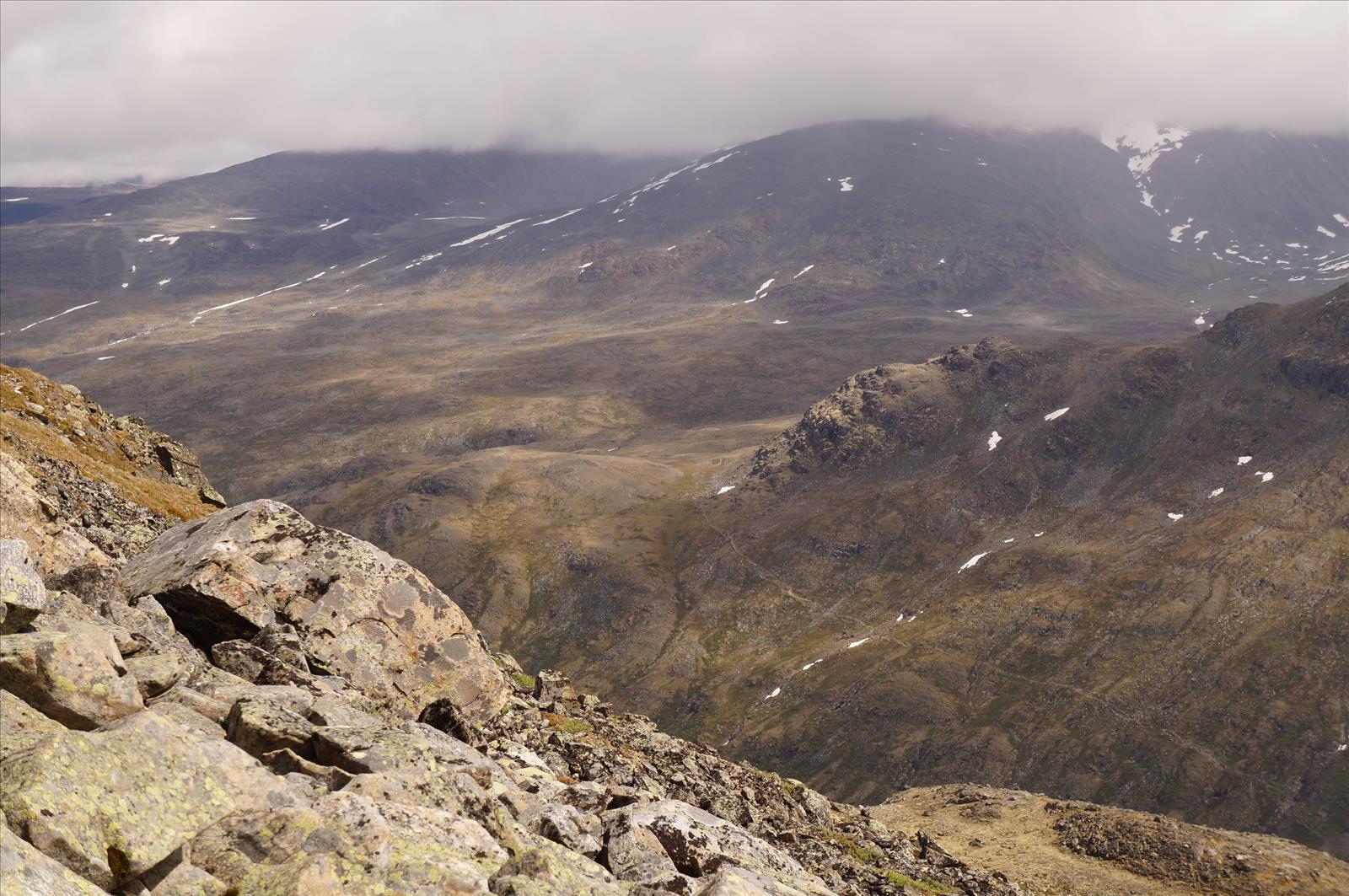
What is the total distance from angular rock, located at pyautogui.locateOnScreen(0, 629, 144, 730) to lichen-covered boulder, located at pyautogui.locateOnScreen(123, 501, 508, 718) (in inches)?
355

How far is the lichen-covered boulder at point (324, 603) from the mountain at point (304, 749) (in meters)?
0.08

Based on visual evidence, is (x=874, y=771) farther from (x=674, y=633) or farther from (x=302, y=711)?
(x=302, y=711)

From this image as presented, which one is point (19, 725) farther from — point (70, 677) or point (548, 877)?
point (548, 877)

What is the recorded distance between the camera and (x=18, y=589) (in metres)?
16.4

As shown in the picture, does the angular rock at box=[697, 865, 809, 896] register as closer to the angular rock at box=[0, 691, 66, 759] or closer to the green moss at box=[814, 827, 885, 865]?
the angular rock at box=[0, 691, 66, 759]

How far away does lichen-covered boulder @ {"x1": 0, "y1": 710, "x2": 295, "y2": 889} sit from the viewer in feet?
38.9

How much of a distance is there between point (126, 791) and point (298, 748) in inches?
164

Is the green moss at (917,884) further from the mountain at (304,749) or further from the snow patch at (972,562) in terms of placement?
the snow patch at (972,562)

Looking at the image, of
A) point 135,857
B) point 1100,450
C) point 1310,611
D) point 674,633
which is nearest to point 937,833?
point 135,857

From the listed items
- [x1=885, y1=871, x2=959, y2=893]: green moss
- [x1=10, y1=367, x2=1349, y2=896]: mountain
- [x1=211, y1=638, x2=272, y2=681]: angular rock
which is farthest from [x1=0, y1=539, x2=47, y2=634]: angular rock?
[x1=885, y1=871, x2=959, y2=893]: green moss

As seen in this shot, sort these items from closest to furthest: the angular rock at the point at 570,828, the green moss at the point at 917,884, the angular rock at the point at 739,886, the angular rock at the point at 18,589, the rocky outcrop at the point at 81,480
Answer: the angular rock at the point at 18,589
the angular rock at the point at 739,886
the angular rock at the point at 570,828
the rocky outcrop at the point at 81,480
the green moss at the point at 917,884

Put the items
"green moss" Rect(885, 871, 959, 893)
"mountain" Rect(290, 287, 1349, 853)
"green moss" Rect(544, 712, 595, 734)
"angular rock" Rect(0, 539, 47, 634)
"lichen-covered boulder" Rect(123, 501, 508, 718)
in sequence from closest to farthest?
"angular rock" Rect(0, 539, 47, 634), "lichen-covered boulder" Rect(123, 501, 508, 718), "green moss" Rect(544, 712, 595, 734), "green moss" Rect(885, 871, 959, 893), "mountain" Rect(290, 287, 1349, 853)

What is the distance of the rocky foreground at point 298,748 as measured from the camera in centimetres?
1290

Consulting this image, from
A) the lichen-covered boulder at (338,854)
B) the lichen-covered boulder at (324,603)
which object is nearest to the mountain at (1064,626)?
the lichen-covered boulder at (324,603)
